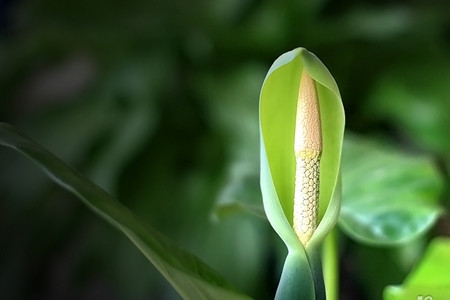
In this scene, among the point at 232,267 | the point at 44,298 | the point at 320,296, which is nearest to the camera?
the point at 320,296

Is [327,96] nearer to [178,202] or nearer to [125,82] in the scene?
[178,202]

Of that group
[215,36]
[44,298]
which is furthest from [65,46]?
[44,298]

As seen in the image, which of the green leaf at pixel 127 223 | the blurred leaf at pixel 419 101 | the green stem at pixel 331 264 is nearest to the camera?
the green leaf at pixel 127 223

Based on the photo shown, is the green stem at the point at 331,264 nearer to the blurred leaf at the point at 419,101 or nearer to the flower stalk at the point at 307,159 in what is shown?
the flower stalk at the point at 307,159

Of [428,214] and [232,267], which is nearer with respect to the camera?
[428,214]

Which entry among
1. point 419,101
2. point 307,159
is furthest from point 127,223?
point 419,101

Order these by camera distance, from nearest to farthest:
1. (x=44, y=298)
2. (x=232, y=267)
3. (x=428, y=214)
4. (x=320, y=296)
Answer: (x=320, y=296) < (x=428, y=214) < (x=232, y=267) < (x=44, y=298)

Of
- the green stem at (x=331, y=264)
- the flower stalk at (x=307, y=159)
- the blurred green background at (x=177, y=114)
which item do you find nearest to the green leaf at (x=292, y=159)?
the flower stalk at (x=307, y=159)

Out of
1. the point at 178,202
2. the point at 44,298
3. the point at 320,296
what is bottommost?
the point at 44,298
